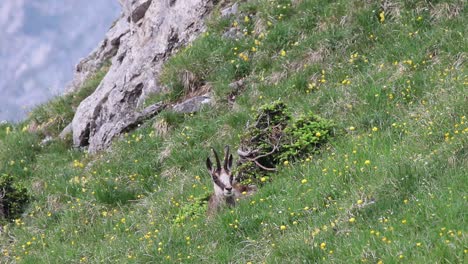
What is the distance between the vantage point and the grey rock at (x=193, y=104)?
50.4ft

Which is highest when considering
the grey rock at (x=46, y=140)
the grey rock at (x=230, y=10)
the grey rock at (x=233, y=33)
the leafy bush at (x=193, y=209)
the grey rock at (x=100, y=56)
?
the leafy bush at (x=193, y=209)

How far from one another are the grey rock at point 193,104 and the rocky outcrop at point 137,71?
1.37 meters

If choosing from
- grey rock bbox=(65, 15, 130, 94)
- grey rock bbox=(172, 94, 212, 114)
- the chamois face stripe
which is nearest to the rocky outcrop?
grey rock bbox=(172, 94, 212, 114)

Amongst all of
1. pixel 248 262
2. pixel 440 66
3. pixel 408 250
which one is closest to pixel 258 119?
pixel 440 66

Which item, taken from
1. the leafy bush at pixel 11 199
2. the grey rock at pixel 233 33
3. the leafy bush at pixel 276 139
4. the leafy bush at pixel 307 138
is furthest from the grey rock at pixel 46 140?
the leafy bush at pixel 307 138

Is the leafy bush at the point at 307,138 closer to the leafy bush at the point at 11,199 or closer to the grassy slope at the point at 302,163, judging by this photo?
the grassy slope at the point at 302,163

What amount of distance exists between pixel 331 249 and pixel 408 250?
1.09m

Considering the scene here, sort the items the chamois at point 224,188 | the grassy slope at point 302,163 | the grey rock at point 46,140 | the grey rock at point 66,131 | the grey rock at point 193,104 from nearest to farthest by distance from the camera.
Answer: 1. the grassy slope at point 302,163
2. the chamois at point 224,188
3. the grey rock at point 193,104
4. the grey rock at point 46,140
5. the grey rock at point 66,131

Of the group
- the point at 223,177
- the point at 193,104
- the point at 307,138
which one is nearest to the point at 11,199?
the point at 193,104

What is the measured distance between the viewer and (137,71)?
18344mm

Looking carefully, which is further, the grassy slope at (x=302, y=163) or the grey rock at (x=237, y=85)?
the grey rock at (x=237, y=85)

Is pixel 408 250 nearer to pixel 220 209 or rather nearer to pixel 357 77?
pixel 220 209

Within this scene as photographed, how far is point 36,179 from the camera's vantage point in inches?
640

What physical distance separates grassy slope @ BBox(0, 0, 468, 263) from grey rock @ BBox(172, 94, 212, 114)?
262 mm
